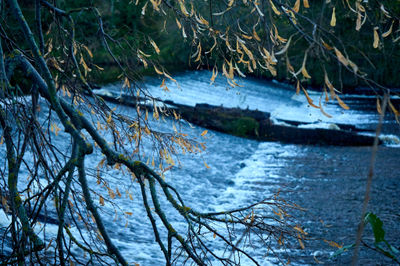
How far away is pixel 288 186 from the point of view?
8555 mm

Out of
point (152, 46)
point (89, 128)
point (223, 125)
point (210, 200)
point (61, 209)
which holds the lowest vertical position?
point (210, 200)

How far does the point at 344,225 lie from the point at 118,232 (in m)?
3.41

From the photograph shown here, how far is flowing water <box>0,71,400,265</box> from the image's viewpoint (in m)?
5.88

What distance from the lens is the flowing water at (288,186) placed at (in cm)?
588

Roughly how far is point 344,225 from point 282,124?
6.96 m

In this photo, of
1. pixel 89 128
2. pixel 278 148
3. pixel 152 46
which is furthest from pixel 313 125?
pixel 89 128

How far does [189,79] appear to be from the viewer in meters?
19.1

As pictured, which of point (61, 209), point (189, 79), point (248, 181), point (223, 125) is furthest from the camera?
point (189, 79)

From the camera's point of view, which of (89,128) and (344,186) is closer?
(89,128)

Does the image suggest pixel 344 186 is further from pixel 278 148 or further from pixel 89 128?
pixel 89 128

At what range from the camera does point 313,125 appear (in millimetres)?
13562

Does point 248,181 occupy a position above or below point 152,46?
below

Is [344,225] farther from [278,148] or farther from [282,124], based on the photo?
[282,124]

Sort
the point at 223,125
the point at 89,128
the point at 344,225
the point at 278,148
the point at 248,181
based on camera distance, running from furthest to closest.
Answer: the point at 223,125 < the point at 278,148 < the point at 248,181 < the point at 344,225 < the point at 89,128
